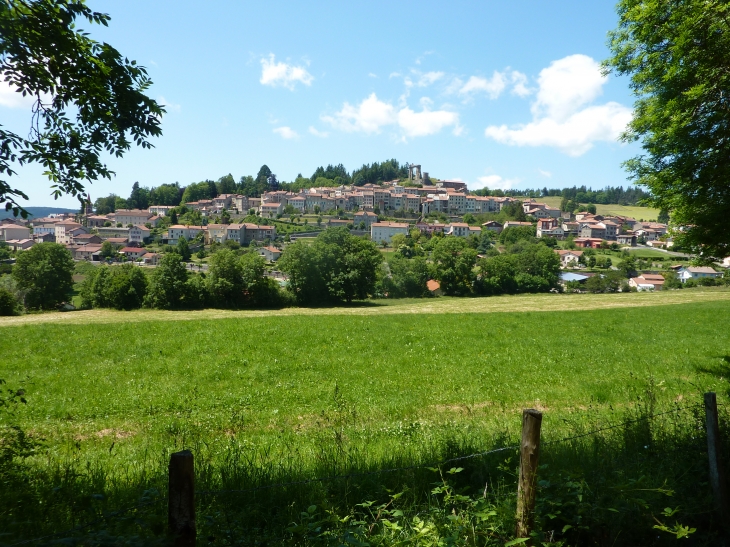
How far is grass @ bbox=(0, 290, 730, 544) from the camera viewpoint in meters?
5.03

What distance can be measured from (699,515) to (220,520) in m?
4.22

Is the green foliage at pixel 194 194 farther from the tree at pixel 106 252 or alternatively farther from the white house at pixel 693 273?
the white house at pixel 693 273

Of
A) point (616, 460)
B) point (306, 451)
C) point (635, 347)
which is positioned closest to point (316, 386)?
point (306, 451)

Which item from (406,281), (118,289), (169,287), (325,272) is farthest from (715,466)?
(406,281)

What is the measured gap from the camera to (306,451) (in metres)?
6.82

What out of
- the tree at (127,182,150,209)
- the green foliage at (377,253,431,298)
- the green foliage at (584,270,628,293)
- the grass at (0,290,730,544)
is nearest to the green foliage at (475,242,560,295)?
the green foliage at (584,270,628,293)

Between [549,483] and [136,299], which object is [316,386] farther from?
[136,299]

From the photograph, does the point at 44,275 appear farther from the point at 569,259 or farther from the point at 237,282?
the point at 569,259

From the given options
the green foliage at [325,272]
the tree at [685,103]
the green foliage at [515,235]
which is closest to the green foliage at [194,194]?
the green foliage at [515,235]

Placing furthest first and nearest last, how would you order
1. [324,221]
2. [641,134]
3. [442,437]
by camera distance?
[324,221], [641,134], [442,437]

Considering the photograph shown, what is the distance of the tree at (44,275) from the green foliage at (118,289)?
362 centimetres

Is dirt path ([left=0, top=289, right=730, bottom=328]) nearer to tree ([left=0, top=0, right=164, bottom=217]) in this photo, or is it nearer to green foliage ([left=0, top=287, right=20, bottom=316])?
green foliage ([left=0, top=287, right=20, bottom=316])

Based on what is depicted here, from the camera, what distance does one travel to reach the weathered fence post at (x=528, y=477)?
374 centimetres

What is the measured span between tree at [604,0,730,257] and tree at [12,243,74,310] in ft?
167
